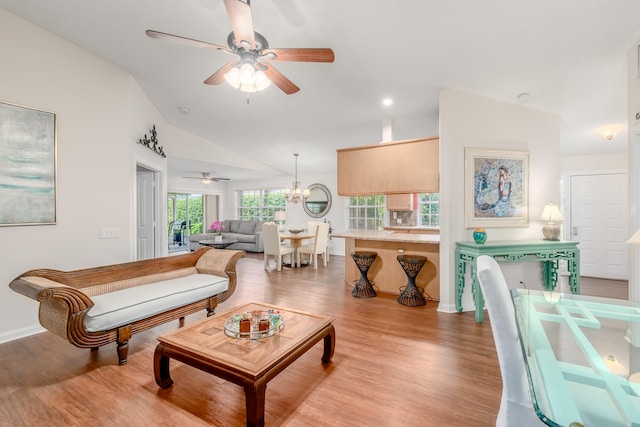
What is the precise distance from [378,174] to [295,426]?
3.40 meters

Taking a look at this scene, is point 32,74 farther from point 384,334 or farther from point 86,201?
point 384,334

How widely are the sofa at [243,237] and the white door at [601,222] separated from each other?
23.5 feet

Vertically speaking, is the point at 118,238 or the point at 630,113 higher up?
the point at 630,113

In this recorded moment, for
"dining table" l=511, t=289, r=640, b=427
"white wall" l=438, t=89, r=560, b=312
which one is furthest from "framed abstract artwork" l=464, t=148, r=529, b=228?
"dining table" l=511, t=289, r=640, b=427

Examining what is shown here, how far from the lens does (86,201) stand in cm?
319

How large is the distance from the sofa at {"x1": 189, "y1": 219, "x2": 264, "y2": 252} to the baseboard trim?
5499 millimetres

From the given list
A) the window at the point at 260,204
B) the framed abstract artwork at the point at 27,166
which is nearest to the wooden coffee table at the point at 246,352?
the framed abstract artwork at the point at 27,166

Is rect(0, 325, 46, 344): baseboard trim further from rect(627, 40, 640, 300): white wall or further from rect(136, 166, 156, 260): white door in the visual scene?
rect(627, 40, 640, 300): white wall

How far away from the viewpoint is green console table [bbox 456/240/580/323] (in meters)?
3.14

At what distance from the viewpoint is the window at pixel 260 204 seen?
935cm

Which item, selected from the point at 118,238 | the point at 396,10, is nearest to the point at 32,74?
the point at 118,238

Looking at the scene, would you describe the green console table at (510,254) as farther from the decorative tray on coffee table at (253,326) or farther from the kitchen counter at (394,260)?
the decorative tray on coffee table at (253,326)

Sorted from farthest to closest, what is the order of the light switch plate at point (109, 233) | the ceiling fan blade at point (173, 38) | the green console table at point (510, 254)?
the light switch plate at point (109, 233) → the green console table at point (510, 254) → the ceiling fan blade at point (173, 38)

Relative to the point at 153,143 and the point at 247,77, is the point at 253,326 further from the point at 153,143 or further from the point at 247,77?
the point at 153,143
